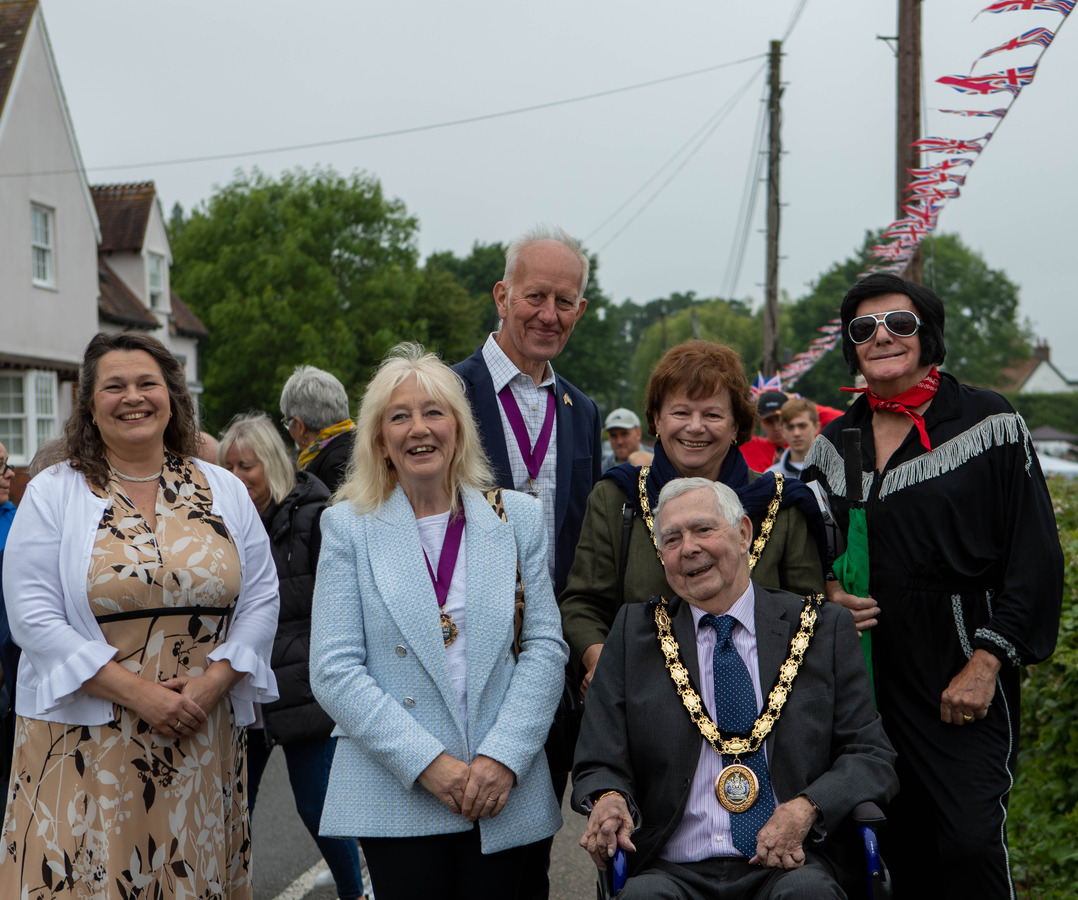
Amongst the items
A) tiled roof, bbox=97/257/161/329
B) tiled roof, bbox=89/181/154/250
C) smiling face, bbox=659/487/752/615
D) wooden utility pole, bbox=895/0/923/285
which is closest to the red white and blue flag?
wooden utility pole, bbox=895/0/923/285

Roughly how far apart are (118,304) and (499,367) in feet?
81.6


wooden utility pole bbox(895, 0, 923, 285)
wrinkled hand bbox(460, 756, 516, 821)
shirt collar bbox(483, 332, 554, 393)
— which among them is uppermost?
wooden utility pole bbox(895, 0, 923, 285)

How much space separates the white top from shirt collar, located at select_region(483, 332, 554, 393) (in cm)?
82

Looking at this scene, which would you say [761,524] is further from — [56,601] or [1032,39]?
[1032,39]

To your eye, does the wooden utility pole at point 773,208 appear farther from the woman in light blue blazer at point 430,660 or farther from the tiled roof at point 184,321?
the woman in light blue blazer at point 430,660

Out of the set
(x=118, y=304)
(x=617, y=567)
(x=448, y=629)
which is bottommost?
(x=448, y=629)

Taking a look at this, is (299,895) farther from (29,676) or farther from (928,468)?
(928,468)

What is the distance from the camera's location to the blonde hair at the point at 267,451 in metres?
4.47

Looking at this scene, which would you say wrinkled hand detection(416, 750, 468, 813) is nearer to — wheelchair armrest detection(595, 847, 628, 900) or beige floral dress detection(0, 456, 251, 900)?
wheelchair armrest detection(595, 847, 628, 900)

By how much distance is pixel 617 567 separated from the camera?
3.34 metres

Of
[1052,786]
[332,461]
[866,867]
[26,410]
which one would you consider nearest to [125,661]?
[332,461]

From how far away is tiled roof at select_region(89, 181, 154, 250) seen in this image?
28156 mm

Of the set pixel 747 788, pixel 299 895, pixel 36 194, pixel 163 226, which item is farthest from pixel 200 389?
pixel 747 788

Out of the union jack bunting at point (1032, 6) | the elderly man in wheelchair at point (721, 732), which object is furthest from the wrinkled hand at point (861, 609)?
the union jack bunting at point (1032, 6)
